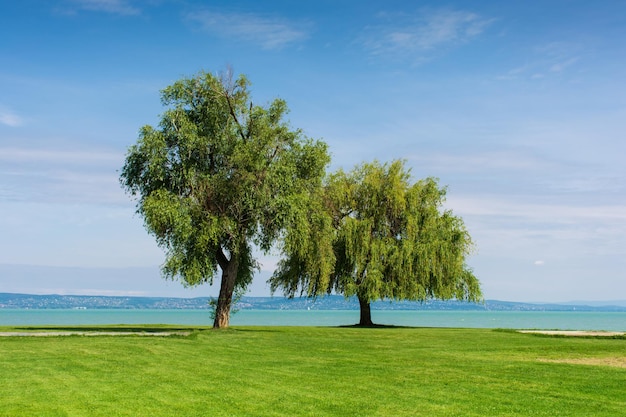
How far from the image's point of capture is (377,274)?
44.0 m

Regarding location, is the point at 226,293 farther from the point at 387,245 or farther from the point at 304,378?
the point at 304,378

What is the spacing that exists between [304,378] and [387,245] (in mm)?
27805

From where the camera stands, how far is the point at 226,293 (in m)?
37.5

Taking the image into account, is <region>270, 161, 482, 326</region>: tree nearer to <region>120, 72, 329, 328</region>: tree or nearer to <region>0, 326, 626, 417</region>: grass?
<region>120, 72, 329, 328</region>: tree

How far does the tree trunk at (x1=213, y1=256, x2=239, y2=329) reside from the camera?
37344 millimetres

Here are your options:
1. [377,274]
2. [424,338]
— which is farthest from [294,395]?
[377,274]

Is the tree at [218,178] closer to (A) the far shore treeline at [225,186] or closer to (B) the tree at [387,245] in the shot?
(A) the far shore treeline at [225,186]

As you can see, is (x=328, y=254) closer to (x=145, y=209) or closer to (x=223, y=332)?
(x=223, y=332)

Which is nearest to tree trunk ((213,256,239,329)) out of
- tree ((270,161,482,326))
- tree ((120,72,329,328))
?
tree ((120,72,329,328))

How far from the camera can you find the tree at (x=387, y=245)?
4416 cm

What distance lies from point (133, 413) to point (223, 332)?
21761mm

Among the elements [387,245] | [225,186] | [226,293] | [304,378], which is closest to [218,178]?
[225,186]

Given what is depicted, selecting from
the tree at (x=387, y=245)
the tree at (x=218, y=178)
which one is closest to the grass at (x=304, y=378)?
the tree at (x=218, y=178)

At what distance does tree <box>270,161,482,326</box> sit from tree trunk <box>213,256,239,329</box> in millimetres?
6923
